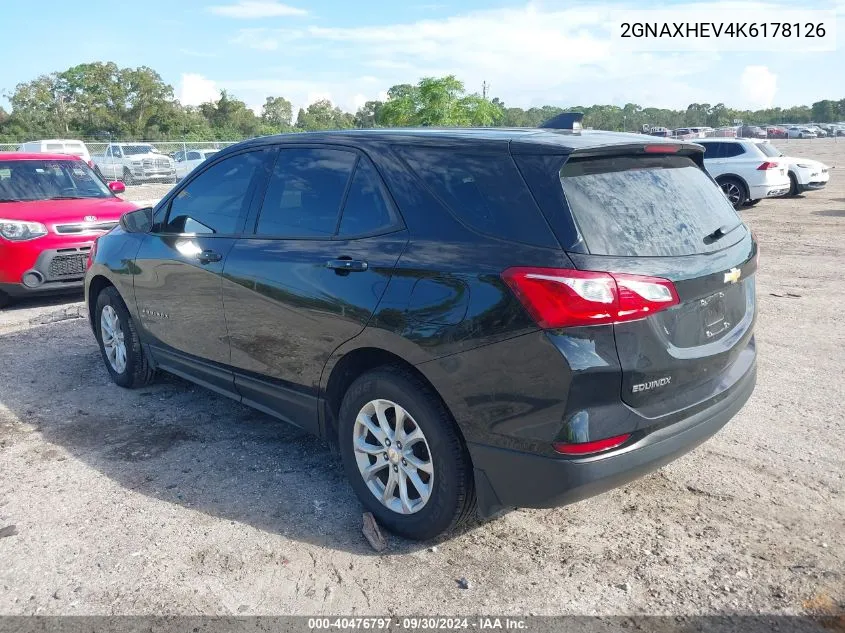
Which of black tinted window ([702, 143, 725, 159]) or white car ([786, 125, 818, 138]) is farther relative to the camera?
white car ([786, 125, 818, 138])

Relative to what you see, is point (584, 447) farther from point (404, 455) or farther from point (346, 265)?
point (346, 265)

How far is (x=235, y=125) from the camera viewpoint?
69.1 metres

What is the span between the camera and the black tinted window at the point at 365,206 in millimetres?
3520

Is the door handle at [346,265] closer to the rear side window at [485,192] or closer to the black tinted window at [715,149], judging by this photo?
the rear side window at [485,192]

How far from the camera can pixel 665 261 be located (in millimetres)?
3025

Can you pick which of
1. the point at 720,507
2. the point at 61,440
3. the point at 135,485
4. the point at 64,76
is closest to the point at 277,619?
the point at 135,485

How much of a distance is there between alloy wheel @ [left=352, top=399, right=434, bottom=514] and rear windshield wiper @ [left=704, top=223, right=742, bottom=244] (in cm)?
153

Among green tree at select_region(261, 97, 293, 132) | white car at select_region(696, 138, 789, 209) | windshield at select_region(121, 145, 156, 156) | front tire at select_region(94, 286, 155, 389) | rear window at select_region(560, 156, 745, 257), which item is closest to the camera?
rear window at select_region(560, 156, 745, 257)

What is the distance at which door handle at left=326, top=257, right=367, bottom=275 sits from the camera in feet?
11.4

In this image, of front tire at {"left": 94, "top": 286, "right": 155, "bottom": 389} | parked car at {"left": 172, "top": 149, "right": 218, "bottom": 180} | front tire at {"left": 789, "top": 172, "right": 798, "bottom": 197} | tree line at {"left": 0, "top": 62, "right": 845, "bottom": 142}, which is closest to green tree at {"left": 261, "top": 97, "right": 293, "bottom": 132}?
tree line at {"left": 0, "top": 62, "right": 845, "bottom": 142}

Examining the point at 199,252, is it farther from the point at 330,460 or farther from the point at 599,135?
the point at 599,135

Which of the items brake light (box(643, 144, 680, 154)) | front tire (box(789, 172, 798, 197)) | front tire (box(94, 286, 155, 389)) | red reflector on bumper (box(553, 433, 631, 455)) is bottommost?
front tire (box(789, 172, 798, 197))

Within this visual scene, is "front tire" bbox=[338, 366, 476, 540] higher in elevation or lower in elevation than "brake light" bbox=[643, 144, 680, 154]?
lower

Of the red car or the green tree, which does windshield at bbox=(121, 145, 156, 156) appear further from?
the green tree
